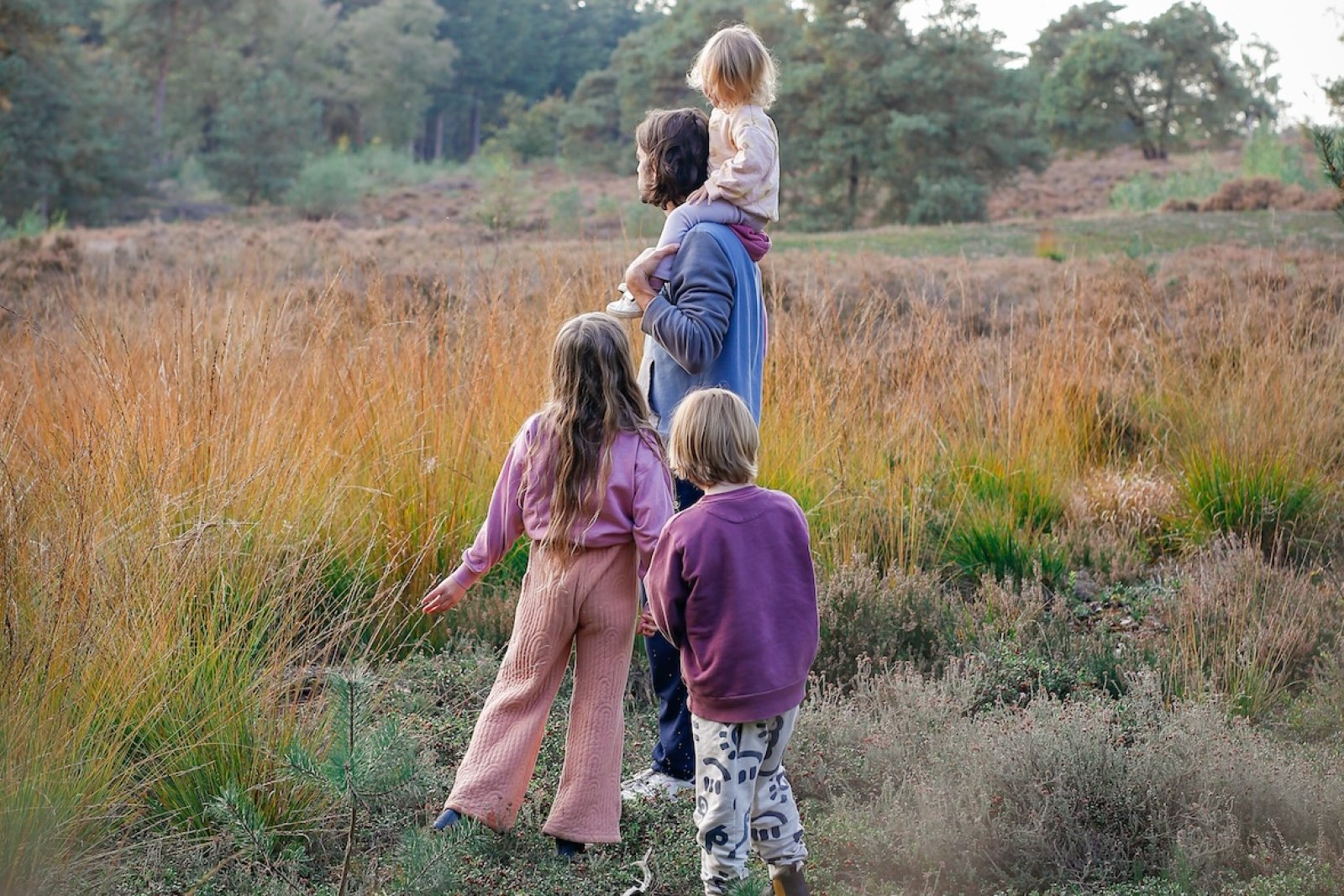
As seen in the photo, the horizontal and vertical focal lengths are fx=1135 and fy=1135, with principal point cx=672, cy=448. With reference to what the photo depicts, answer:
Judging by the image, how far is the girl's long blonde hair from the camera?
269 cm

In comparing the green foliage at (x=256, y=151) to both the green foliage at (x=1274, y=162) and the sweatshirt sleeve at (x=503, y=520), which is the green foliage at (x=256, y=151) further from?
the sweatshirt sleeve at (x=503, y=520)

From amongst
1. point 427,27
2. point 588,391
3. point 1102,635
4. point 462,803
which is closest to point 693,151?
point 588,391

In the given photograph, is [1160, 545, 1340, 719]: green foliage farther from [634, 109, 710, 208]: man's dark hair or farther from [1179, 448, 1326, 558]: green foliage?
[634, 109, 710, 208]: man's dark hair

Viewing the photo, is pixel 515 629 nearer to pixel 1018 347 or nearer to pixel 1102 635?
pixel 1102 635

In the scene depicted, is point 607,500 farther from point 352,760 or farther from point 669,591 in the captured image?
point 352,760

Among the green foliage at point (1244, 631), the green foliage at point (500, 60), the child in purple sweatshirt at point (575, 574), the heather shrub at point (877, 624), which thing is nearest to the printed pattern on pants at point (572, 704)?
the child in purple sweatshirt at point (575, 574)

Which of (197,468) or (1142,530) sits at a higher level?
(197,468)

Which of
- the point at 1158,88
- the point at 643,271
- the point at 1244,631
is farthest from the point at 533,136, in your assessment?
the point at 643,271

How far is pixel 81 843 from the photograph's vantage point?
2447 millimetres

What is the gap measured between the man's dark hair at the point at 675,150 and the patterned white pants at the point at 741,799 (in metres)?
1.36

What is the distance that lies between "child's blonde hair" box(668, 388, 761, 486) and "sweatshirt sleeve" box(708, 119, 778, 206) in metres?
0.68

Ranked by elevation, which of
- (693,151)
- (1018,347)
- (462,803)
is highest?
(693,151)

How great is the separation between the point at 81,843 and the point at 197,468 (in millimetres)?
1626

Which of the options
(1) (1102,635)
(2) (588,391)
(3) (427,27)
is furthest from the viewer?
(3) (427,27)
